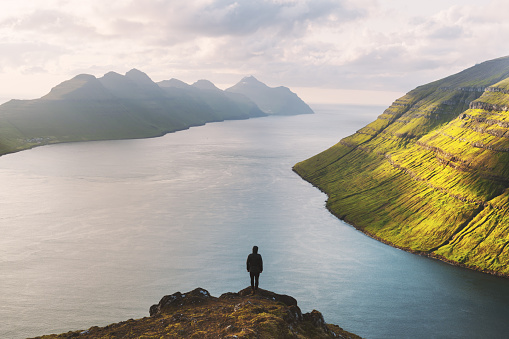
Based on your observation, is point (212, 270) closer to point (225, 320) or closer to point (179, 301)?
point (179, 301)

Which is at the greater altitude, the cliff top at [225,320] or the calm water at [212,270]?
the cliff top at [225,320]

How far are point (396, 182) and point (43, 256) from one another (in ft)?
496

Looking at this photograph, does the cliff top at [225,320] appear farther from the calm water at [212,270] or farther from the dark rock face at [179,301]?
the calm water at [212,270]

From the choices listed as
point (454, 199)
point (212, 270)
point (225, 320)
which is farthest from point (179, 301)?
point (454, 199)

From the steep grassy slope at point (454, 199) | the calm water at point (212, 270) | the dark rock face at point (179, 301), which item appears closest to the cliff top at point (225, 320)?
the dark rock face at point (179, 301)

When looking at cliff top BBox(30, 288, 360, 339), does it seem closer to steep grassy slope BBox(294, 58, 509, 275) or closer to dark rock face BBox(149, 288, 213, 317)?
dark rock face BBox(149, 288, 213, 317)

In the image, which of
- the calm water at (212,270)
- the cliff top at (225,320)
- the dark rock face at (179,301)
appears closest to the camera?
the cliff top at (225,320)

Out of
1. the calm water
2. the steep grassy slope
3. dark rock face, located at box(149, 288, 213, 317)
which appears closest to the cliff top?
dark rock face, located at box(149, 288, 213, 317)

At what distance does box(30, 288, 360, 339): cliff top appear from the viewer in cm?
4097

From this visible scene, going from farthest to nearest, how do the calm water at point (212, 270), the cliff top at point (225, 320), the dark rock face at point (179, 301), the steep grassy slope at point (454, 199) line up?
the steep grassy slope at point (454, 199)
the calm water at point (212, 270)
the dark rock face at point (179, 301)
the cliff top at point (225, 320)

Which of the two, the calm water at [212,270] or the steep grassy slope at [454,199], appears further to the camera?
the steep grassy slope at [454,199]

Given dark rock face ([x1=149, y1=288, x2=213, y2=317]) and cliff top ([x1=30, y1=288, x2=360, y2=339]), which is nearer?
cliff top ([x1=30, y1=288, x2=360, y2=339])

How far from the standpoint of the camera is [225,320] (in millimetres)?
44125

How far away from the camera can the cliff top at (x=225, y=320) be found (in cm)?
4097
